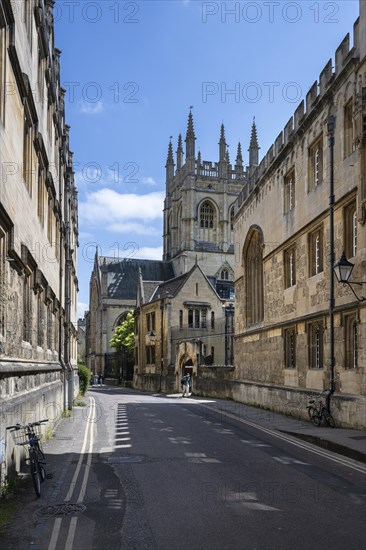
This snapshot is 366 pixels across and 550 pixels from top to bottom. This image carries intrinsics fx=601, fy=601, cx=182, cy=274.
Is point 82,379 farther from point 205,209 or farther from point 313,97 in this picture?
point 205,209

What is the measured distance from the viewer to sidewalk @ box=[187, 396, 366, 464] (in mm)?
12923

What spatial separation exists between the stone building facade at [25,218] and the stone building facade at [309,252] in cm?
846

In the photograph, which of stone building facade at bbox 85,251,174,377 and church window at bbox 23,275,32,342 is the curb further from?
stone building facade at bbox 85,251,174,377

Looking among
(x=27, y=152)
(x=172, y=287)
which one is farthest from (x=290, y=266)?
(x=172, y=287)

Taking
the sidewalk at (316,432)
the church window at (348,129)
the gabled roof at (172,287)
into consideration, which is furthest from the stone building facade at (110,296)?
the church window at (348,129)

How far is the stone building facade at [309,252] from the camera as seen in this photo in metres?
16.7

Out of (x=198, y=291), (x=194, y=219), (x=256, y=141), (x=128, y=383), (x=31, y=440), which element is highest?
(x=256, y=141)

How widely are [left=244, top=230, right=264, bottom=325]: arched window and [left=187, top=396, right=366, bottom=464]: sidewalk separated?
6.32 m

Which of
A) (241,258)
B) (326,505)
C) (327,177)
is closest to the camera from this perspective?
(326,505)

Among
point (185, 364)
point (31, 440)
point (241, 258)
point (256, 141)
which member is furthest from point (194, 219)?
point (31, 440)

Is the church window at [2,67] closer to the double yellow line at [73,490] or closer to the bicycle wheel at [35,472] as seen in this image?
the bicycle wheel at [35,472]

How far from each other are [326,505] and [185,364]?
38.7 meters

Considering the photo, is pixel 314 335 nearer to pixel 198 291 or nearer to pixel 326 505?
pixel 326 505

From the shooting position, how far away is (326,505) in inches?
323
